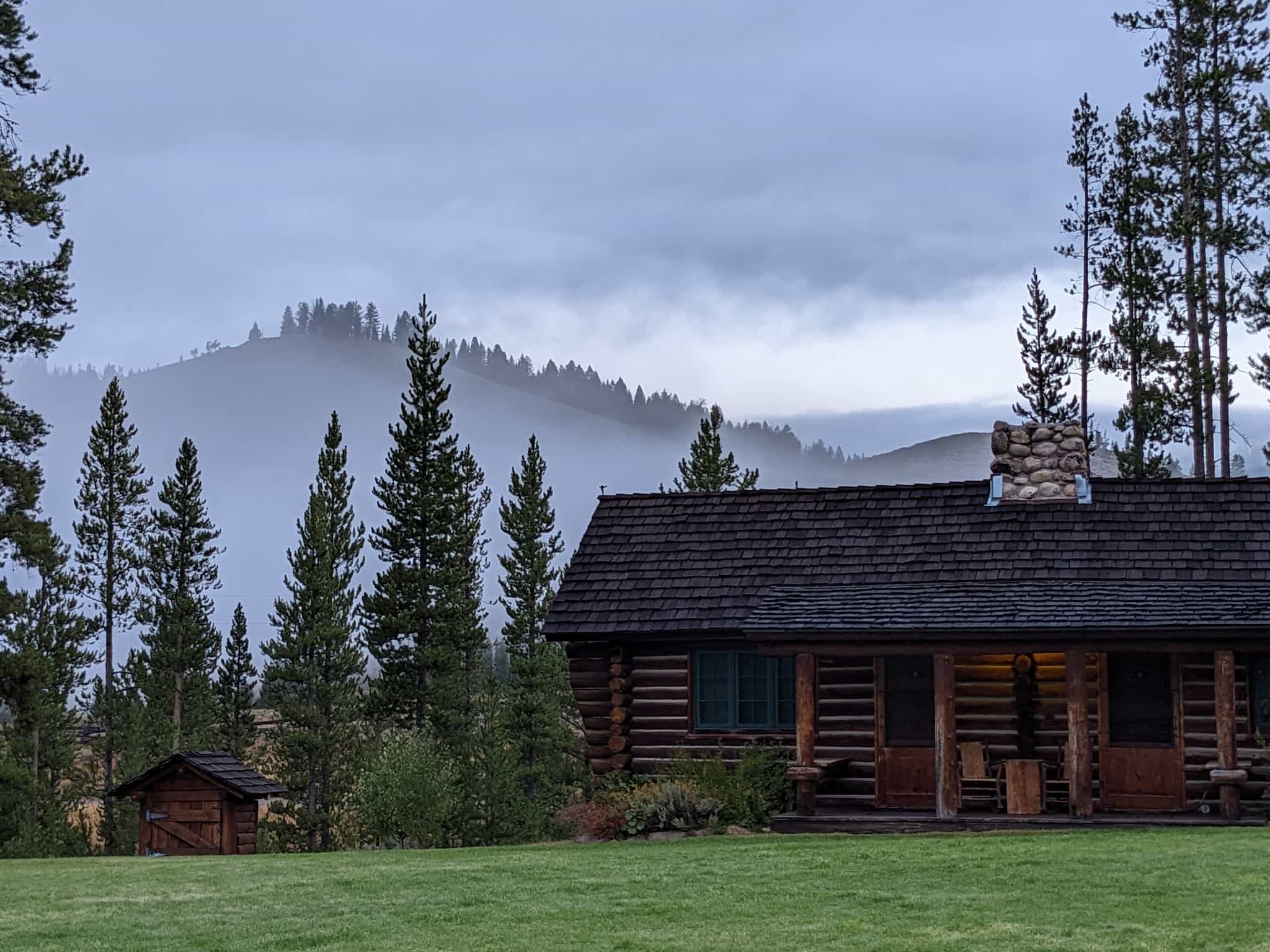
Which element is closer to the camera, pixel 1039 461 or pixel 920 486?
pixel 1039 461

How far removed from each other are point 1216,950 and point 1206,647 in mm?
9186

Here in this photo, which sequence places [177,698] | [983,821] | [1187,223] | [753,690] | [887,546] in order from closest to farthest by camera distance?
[983,821] → [753,690] → [887,546] → [1187,223] → [177,698]

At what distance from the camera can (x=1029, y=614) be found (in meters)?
19.3

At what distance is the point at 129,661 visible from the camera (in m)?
47.9

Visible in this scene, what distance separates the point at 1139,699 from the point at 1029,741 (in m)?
1.64

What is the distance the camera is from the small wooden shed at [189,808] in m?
24.8

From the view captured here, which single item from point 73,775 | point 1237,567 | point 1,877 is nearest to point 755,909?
point 1,877

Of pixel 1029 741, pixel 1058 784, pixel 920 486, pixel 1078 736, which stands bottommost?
pixel 1058 784

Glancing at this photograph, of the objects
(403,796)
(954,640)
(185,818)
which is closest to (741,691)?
(954,640)

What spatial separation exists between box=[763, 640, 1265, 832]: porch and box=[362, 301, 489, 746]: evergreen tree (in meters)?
23.4

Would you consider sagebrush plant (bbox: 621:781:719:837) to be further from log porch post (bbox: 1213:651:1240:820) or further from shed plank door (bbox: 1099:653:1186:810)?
log porch post (bbox: 1213:651:1240:820)

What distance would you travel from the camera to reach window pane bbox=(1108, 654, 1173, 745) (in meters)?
20.6

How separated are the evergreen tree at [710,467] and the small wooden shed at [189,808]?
2228 centimetres

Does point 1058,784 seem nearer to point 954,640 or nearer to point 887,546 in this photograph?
point 954,640
